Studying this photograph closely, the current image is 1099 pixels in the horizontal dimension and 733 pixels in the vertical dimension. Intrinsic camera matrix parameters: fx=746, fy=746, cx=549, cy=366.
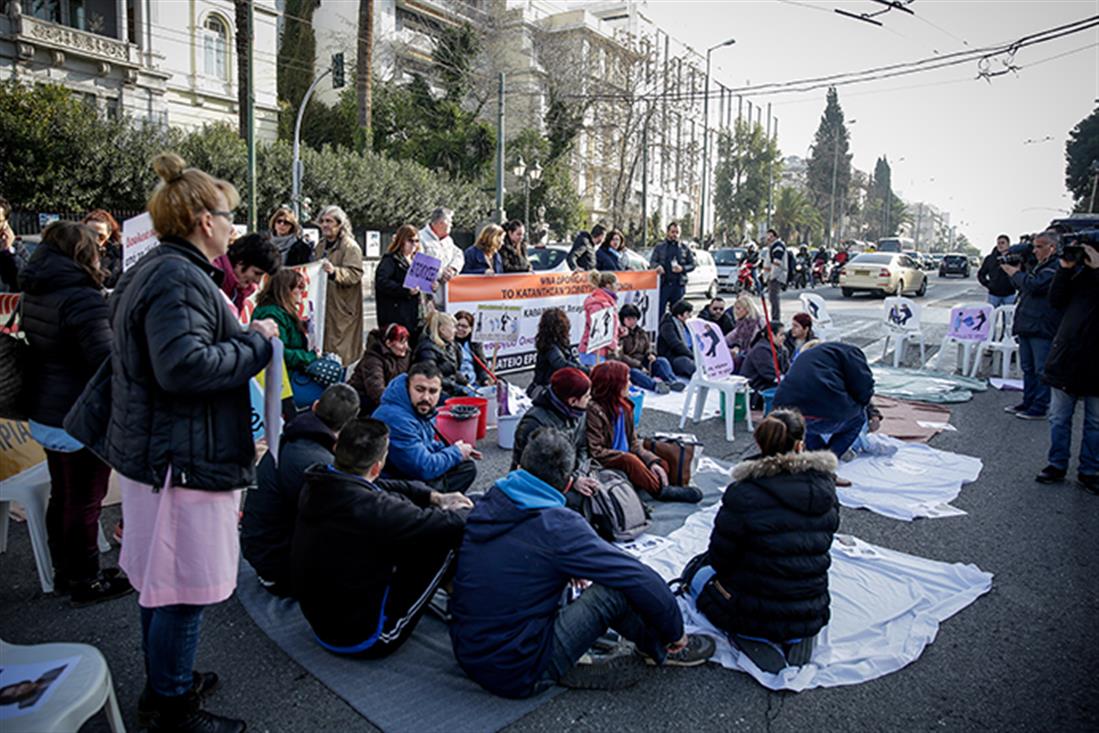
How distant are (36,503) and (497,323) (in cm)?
564

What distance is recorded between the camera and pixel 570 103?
36.6 m

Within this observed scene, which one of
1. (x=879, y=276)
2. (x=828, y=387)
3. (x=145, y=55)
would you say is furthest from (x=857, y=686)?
(x=145, y=55)

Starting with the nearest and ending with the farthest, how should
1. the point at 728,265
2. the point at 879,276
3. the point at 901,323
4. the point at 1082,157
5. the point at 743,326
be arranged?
the point at 743,326 → the point at 901,323 → the point at 879,276 → the point at 728,265 → the point at 1082,157

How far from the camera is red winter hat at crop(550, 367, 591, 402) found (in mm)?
4742

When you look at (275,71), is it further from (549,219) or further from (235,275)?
(235,275)

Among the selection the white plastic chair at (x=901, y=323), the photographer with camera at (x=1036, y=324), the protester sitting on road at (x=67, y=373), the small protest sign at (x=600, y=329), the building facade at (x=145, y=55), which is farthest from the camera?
the building facade at (x=145, y=55)

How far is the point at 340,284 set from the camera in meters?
6.75

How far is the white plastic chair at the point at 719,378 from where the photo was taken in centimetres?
763

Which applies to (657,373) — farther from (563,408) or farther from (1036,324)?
(563,408)

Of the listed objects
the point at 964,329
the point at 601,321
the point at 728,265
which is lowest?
the point at 964,329

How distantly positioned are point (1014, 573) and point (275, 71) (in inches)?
1399

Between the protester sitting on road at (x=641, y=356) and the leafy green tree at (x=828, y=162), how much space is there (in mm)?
82418

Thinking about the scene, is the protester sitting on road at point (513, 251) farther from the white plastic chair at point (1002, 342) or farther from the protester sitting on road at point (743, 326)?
the white plastic chair at point (1002, 342)

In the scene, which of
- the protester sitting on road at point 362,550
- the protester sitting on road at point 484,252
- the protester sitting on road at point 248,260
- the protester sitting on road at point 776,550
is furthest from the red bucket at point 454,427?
the protester sitting on road at point 484,252
